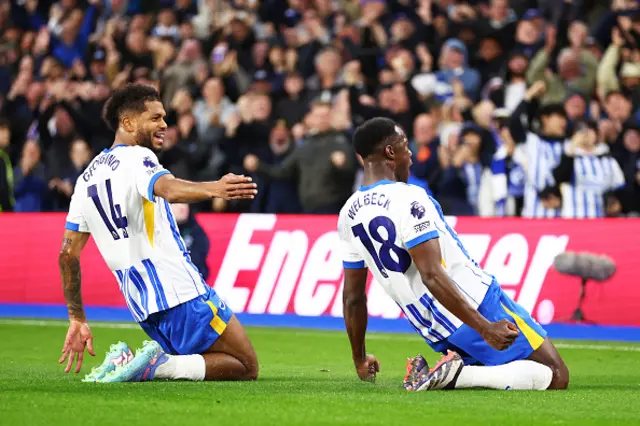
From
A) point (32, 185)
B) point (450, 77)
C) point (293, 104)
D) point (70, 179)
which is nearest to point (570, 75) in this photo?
point (450, 77)

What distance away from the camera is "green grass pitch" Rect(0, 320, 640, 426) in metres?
6.24

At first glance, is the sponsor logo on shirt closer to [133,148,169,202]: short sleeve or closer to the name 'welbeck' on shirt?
the name 'welbeck' on shirt

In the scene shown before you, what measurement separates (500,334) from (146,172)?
2520 mm

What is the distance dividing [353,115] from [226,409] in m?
10.6

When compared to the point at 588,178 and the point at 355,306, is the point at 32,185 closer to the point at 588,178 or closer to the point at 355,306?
→ the point at 588,178

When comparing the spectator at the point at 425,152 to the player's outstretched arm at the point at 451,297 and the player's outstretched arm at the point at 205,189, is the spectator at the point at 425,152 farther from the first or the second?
the player's outstretched arm at the point at 205,189

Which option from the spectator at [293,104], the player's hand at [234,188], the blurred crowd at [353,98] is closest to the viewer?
the player's hand at [234,188]

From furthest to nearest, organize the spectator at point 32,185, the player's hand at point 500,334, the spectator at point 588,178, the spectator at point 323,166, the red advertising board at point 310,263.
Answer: the spectator at point 32,185, the spectator at point 323,166, the spectator at point 588,178, the red advertising board at point 310,263, the player's hand at point 500,334

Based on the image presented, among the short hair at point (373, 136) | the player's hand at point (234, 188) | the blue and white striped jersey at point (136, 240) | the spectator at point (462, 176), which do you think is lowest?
the spectator at point (462, 176)

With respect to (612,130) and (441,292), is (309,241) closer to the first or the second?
(612,130)

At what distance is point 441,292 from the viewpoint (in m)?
7.41

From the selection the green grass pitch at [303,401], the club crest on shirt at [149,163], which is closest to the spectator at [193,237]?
the green grass pitch at [303,401]

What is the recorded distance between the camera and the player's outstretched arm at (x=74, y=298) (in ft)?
26.6

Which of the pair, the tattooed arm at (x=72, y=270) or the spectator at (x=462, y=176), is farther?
the spectator at (x=462, y=176)
